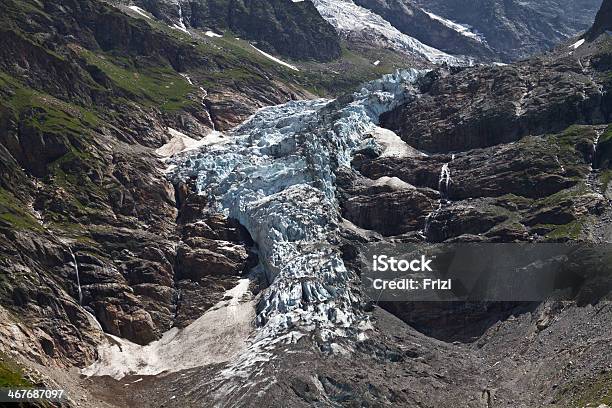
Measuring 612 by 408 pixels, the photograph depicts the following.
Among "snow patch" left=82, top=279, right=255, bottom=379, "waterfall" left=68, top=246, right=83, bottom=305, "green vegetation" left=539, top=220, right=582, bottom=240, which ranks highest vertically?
"green vegetation" left=539, top=220, right=582, bottom=240

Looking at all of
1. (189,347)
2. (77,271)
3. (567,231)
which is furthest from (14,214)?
(567,231)

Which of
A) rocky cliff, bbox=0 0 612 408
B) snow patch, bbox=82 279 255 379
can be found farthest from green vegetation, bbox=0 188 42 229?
snow patch, bbox=82 279 255 379

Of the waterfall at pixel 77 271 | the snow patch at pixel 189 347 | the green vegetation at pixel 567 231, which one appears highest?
the green vegetation at pixel 567 231

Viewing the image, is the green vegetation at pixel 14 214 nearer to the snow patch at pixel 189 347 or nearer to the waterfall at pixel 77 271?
the waterfall at pixel 77 271

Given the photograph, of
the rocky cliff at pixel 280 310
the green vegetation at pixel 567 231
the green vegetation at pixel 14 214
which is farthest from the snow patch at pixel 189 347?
the green vegetation at pixel 567 231

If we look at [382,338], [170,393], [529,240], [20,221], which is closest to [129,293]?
[20,221]

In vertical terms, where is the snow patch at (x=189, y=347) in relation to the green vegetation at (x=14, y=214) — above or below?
below

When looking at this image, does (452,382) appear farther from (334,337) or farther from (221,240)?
(221,240)

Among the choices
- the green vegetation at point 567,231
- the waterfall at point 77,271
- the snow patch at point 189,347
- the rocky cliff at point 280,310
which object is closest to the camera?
the rocky cliff at point 280,310

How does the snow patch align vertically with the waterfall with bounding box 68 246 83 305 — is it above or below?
below

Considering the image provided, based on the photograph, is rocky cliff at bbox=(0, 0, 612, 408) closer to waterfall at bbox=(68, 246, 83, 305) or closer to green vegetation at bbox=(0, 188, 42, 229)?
waterfall at bbox=(68, 246, 83, 305)

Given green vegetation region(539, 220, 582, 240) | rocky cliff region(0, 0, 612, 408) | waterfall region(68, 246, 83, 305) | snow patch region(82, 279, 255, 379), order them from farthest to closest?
green vegetation region(539, 220, 582, 240) → waterfall region(68, 246, 83, 305) → snow patch region(82, 279, 255, 379) → rocky cliff region(0, 0, 612, 408)

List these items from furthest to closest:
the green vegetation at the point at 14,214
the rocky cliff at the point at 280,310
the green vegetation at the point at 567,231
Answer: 1. the green vegetation at the point at 567,231
2. the green vegetation at the point at 14,214
3. the rocky cliff at the point at 280,310
